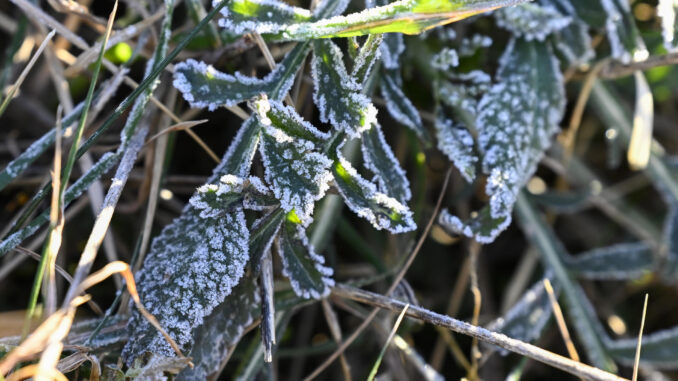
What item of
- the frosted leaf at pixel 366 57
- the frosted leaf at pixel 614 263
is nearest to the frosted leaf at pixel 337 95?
the frosted leaf at pixel 366 57

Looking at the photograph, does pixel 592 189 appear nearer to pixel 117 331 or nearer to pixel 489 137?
pixel 489 137

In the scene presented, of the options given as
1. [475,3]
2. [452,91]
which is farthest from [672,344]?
[475,3]

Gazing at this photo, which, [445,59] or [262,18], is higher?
[262,18]

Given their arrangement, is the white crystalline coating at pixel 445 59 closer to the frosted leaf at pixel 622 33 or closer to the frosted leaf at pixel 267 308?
the frosted leaf at pixel 622 33

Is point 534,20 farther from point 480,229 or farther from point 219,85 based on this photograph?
point 219,85

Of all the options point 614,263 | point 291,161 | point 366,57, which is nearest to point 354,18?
point 366,57

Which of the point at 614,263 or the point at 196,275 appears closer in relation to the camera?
the point at 196,275

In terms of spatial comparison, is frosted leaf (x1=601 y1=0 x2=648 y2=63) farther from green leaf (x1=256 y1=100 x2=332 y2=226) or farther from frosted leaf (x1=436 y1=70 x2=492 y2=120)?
green leaf (x1=256 y1=100 x2=332 y2=226)
